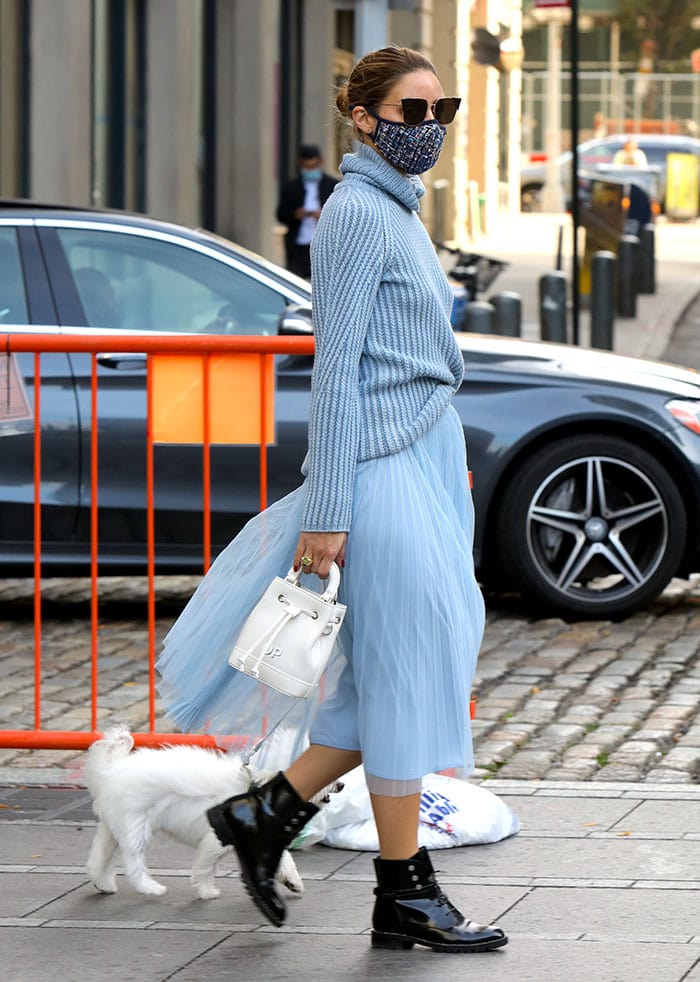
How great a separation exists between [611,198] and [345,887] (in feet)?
62.4


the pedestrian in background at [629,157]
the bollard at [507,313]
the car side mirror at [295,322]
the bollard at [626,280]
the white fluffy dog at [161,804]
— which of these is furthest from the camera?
the pedestrian in background at [629,157]

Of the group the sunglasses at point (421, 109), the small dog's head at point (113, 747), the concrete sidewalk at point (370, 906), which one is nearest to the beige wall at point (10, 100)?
the concrete sidewalk at point (370, 906)

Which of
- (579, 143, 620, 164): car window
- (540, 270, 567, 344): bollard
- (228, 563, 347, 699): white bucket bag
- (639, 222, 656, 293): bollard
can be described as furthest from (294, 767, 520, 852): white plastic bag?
(579, 143, 620, 164): car window

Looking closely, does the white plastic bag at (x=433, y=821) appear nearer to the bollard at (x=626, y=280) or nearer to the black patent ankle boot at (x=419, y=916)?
the black patent ankle boot at (x=419, y=916)

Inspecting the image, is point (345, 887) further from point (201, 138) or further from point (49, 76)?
point (201, 138)

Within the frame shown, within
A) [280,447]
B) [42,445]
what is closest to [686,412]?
[280,447]

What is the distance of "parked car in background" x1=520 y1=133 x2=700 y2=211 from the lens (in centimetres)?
4587

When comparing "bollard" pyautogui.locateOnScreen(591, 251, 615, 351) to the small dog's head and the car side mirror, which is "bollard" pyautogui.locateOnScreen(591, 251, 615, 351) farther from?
the small dog's head

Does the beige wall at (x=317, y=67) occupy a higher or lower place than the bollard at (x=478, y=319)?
higher

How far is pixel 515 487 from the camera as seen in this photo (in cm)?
Result: 782

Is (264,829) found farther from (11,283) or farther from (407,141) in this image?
(11,283)

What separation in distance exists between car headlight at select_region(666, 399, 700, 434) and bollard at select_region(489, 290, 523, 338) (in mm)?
7723

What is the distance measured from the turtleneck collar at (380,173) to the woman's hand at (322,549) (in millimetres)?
709

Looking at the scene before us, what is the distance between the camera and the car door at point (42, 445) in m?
7.34
